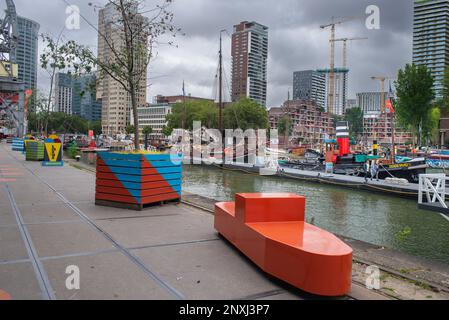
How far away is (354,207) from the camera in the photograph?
699 inches

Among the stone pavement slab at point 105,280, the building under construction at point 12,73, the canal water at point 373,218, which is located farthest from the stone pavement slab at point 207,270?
the building under construction at point 12,73

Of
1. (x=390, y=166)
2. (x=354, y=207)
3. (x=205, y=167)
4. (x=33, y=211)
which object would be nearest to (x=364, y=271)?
(x=33, y=211)

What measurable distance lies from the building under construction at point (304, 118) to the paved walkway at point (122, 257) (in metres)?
128

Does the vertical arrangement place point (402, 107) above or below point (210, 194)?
above

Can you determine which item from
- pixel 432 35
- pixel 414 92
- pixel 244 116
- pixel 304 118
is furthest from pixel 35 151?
pixel 304 118

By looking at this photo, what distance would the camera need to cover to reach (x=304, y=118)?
501 ft

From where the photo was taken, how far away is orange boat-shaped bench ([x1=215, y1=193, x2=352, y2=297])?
13.2ft

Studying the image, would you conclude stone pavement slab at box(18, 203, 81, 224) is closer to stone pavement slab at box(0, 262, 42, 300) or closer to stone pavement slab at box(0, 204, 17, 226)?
stone pavement slab at box(0, 204, 17, 226)

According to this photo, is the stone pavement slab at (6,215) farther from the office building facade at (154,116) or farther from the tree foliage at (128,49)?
the office building facade at (154,116)

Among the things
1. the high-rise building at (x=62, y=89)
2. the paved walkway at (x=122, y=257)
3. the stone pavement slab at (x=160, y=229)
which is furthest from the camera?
the high-rise building at (x=62, y=89)

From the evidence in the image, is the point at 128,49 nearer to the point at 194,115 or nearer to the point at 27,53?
the point at 27,53

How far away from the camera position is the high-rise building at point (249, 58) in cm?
16262
